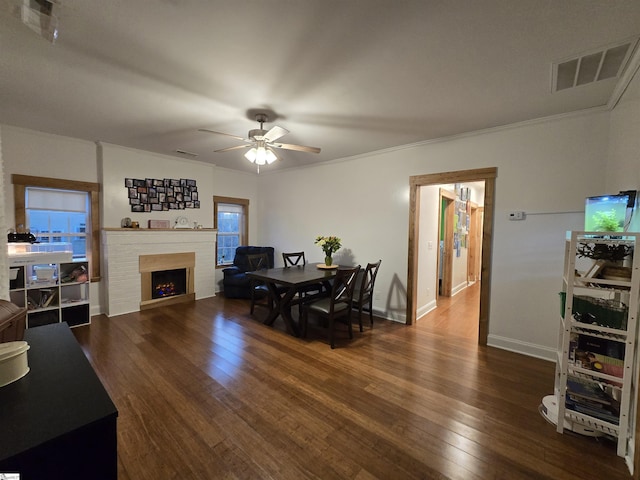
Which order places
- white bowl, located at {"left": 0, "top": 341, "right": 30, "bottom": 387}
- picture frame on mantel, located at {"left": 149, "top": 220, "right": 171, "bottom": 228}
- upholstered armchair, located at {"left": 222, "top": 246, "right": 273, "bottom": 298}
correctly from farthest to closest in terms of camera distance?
upholstered armchair, located at {"left": 222, "top": 246, "right": 273, "bottom": 298} < picture frame on mantel, located at {"left": 149, "top": 220, "right": 171, "bottom": 228} < white bowl, located at {"left": 0, "top": 341, "right": 30, "bottom": 387}

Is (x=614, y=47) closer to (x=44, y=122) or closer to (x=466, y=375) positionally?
(x=466, y=375)

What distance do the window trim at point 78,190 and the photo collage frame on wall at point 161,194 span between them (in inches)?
17.9

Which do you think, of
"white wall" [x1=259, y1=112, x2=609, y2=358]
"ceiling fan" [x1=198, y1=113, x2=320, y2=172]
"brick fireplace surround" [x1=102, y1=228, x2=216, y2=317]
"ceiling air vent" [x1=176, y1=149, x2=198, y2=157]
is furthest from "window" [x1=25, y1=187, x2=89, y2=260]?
"white wall" [x1=259, y1=112, x2=609, y2=358]

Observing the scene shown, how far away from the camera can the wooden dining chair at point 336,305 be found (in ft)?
10.1

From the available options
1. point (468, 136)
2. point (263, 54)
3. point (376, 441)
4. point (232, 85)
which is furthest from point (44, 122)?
point (468, 136)

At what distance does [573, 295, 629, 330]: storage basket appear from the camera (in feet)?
5.69

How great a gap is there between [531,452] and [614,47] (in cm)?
269

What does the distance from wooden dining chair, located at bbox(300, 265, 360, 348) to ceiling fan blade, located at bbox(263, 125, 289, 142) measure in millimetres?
1576

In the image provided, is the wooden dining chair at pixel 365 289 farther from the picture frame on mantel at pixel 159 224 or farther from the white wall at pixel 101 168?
the picture frame on mantel at pixel 159 224

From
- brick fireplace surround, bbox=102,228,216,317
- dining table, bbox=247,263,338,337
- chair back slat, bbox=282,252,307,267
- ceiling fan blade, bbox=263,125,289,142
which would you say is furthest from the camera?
chair back slat, bbox=282,252,307,267

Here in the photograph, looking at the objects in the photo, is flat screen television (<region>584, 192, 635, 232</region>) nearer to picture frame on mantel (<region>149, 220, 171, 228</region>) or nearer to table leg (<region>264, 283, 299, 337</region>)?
table leg (<region>264, 283, 299, 337</region>)

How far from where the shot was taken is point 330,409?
2.05 m

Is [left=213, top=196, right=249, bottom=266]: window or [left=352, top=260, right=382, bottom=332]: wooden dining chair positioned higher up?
[left=213, top=196, right=249, bottom=266]: window

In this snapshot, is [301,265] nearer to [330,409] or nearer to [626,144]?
[330,409]
